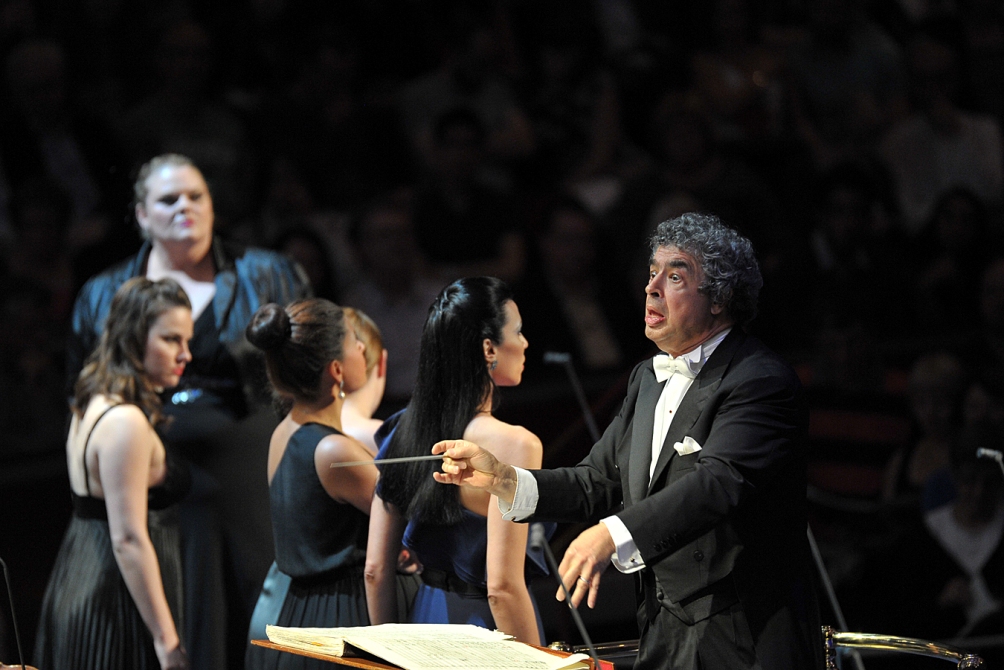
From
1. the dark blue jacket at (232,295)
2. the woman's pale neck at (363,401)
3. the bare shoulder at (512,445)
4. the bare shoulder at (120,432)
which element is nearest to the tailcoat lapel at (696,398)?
the bare shoulder at (512,445)

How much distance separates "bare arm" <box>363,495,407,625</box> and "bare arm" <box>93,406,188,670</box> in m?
0.85

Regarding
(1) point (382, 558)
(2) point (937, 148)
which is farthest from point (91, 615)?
(2) point (937, 148)

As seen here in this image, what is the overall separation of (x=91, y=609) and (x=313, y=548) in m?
0.94

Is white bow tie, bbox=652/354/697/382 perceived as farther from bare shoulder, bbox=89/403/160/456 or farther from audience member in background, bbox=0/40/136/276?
audience member in background, bbox=0/40/136/276

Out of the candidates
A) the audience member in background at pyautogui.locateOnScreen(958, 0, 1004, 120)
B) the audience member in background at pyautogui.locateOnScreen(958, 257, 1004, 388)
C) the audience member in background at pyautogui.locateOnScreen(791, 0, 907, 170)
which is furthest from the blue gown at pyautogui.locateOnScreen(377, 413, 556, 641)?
the audience member in background at pyautogui.locateOnScreen(958, 0, 1004, 120)

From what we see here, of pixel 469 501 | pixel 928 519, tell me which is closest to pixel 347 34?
pixel 928 519

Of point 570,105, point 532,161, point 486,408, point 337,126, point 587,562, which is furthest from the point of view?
point 570,105

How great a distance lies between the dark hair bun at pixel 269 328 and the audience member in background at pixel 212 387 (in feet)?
3.09

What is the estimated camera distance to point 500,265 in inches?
224

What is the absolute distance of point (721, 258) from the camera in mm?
2467

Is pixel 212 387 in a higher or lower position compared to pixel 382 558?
higher

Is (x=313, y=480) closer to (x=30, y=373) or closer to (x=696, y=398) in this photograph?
(x=696, y=398)

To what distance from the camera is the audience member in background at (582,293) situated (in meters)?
5.54

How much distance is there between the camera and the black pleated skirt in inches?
141
